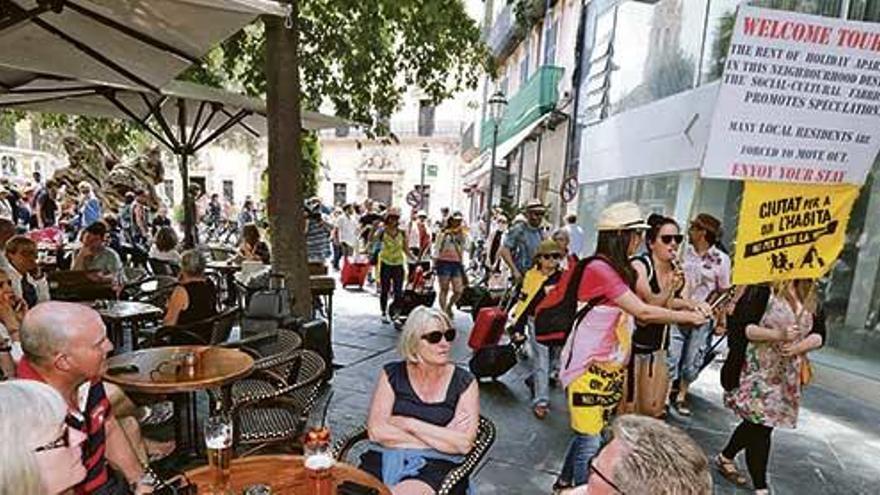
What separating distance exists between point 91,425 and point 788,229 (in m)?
3.27

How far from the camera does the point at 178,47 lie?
13.8ft

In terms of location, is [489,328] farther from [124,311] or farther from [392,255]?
[124,311]

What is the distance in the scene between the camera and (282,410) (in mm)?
3434

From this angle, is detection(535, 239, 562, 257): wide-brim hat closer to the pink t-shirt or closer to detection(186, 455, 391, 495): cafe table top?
the pink t-shirt

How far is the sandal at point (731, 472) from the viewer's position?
12.4 ft

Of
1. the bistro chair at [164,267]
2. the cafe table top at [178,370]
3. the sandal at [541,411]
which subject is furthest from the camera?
the bistro chair at [164,267]

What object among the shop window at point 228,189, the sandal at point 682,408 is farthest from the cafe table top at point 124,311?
the shop window at point 228,189

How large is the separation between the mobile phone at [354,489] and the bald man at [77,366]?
0.68 m

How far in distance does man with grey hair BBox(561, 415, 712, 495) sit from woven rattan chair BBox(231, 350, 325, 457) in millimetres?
1981

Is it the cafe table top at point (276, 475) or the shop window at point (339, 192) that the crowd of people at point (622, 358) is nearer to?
the cafe table top at point (276, 475)

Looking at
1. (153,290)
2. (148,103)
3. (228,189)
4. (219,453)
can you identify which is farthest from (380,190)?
(219,453)

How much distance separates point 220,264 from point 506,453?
533 cm

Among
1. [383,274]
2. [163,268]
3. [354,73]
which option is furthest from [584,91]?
[163,268]

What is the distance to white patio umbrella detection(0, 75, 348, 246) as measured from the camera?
6.23m
